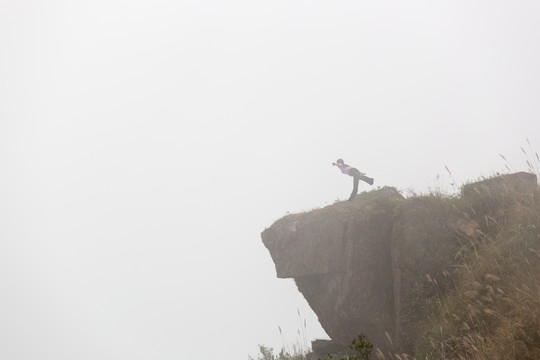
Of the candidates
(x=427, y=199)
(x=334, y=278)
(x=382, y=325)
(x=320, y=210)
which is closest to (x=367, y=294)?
(x=382, y=325)

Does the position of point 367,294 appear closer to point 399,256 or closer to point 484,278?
point 399,256

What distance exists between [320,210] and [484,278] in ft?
27.7

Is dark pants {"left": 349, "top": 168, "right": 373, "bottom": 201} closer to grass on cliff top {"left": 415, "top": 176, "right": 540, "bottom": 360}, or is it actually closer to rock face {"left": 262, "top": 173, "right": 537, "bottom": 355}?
rock face {"left": 262, "top": 173, "right": 537, "bottom": 355}

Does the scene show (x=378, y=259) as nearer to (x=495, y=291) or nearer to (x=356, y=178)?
(x=495, y=291)

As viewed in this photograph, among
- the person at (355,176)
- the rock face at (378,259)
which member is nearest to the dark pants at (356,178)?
the person at (355,176)

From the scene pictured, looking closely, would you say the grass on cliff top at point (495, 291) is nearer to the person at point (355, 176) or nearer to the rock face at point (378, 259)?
the rock face at point (378, 259)


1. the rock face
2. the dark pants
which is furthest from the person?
the rock face

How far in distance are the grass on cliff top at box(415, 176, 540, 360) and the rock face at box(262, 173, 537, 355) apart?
1.54 ft

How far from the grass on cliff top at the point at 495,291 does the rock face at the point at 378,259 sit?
47cm

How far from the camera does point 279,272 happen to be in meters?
17.6

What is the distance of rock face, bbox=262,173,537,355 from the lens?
11906 millimetres

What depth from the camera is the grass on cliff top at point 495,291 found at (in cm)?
668

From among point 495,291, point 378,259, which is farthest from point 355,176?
point 495,291

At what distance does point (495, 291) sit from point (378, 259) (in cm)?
522
